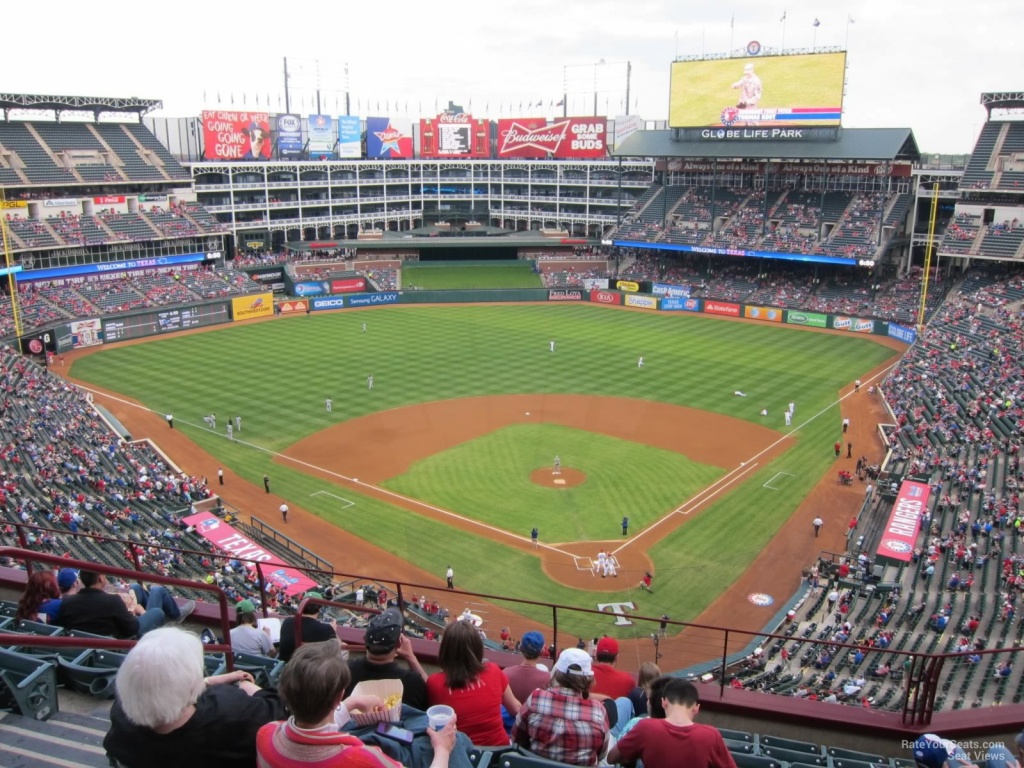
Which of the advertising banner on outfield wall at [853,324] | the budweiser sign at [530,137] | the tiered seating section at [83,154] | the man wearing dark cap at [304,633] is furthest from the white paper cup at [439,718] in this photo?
the budweiser sign at [530,137]

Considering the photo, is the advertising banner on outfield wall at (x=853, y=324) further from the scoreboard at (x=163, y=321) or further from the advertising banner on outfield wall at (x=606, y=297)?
the scoreboard at (x=163, y=321)

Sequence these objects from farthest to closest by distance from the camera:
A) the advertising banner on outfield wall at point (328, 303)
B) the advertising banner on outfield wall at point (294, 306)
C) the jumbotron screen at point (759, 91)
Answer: the advertising banner on outfield wall at point (328, 303)
the advertising banner on outfield wall at point (294, 306)
the jumbotron screen at point (759, 91)

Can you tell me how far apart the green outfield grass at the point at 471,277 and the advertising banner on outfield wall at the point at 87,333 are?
1116 inches

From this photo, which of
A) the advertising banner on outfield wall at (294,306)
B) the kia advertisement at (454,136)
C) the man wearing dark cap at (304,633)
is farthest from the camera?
the kia advertisement at (454,136)

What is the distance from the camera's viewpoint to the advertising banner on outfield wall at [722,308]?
68438mm

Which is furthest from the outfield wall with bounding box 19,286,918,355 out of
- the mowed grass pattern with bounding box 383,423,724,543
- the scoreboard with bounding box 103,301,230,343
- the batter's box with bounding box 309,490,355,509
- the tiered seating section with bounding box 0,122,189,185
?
the mowed grass pattern with bounding box 383,423,724,543

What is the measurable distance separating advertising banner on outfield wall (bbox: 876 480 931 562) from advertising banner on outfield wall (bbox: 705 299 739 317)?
39.7 m

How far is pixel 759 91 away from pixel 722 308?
18.5m

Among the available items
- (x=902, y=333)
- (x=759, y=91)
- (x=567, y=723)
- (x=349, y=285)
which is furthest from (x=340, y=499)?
(x=759, y=91)

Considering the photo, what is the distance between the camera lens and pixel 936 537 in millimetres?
26062

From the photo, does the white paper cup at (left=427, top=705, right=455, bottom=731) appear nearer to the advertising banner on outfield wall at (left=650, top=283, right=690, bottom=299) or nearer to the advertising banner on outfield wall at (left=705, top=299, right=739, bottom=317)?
the advertising banner on outfield wall at (left=705, top=299, right=739, bottom=317)

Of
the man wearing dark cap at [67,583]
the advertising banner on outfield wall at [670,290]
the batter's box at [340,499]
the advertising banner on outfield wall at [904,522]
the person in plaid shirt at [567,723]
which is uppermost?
the person in plaid shirt at [567,723]

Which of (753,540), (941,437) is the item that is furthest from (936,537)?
(941,437)

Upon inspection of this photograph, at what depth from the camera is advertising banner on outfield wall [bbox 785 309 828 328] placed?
6366 cm
